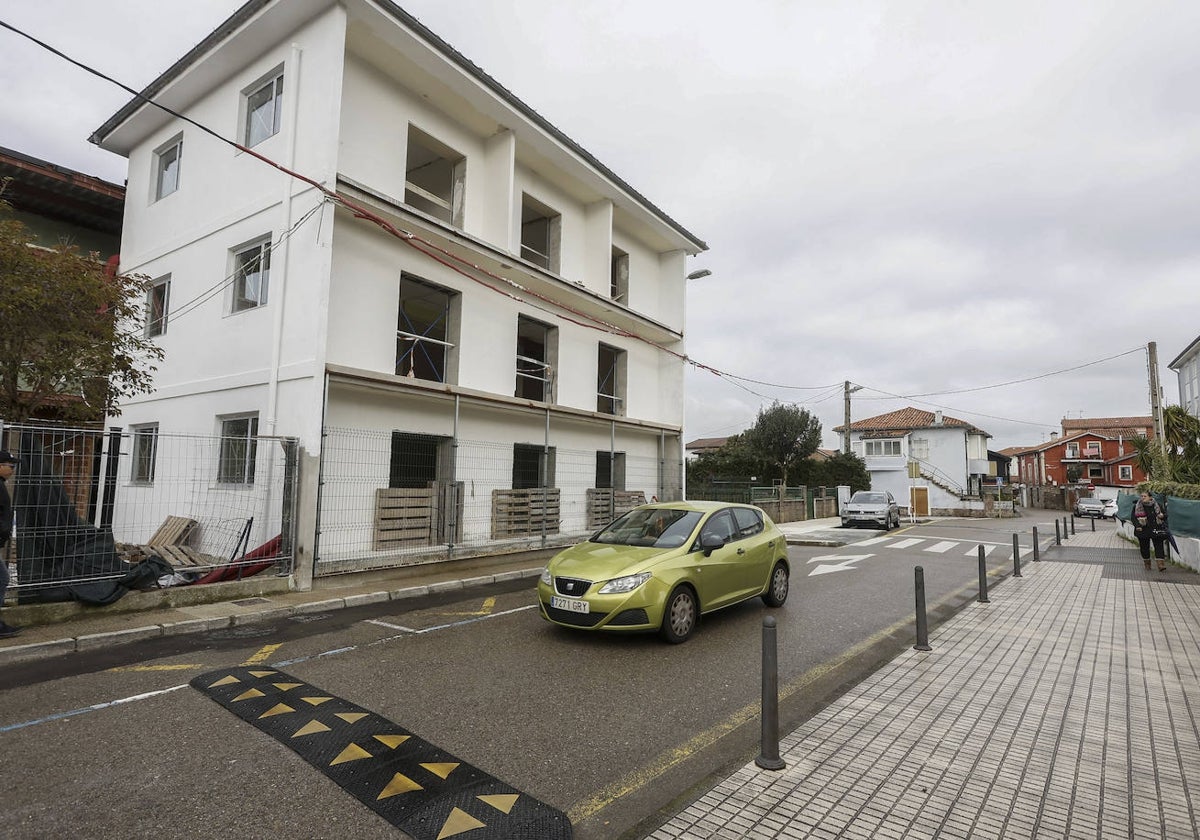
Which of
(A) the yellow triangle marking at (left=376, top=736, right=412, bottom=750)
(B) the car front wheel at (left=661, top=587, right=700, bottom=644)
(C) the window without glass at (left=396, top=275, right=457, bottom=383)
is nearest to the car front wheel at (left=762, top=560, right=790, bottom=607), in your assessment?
(B) the car front wheel at (left=661, top=587, right=700, bottom=644)

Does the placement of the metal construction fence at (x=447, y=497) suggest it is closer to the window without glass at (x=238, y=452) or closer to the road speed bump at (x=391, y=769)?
the window without glass at (x=238, y=452)

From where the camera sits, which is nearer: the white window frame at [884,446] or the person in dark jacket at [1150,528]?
the person in dark jacket at [1150,528]

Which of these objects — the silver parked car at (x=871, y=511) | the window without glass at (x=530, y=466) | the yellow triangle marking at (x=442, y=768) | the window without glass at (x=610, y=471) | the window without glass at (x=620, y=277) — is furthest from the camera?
the silver parked car at (x=871, y=511)

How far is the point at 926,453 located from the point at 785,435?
2187 cm

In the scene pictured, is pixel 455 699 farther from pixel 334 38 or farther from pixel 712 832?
pixel 334 38

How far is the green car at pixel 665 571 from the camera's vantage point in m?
6.08

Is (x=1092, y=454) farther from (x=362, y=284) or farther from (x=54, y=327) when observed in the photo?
(x=54, y=327)

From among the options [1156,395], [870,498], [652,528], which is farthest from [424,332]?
[1156,395]

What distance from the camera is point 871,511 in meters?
24.1

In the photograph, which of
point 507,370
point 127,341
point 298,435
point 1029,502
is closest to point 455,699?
point 298,435

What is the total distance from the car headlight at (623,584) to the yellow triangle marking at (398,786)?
2.94 meters

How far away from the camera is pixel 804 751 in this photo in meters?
3.85

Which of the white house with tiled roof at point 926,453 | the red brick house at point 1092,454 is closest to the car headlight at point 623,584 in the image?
the white house with tiled roof at point 926,453

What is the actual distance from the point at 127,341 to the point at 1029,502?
72540mm
